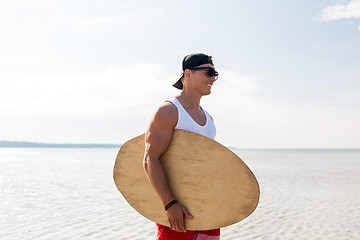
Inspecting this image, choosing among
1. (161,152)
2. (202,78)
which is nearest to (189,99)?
(202,78)

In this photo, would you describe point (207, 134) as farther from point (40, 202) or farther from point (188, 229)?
point (40, 202)

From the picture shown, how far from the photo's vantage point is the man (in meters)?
2.05

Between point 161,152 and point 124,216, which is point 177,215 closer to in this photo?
point 161,152

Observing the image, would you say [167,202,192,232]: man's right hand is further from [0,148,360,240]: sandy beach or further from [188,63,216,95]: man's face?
[0,148,360,240]: sandy beach

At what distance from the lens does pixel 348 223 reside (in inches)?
260

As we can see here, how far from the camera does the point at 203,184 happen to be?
6.90 ft

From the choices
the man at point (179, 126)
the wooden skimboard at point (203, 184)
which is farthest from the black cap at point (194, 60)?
the wooden skimboard at point (203, 184)

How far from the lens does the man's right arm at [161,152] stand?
204 cm

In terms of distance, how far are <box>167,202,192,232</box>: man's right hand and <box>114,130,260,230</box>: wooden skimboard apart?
0.13ft

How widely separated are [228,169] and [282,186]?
1063 cm

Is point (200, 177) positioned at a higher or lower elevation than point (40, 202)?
higher

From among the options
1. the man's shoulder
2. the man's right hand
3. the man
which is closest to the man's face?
the man

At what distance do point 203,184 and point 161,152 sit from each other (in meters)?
0.31

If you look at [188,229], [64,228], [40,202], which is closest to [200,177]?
[188,229]
